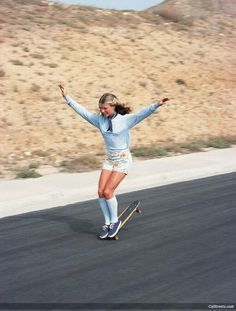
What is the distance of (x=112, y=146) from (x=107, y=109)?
55 centimetres

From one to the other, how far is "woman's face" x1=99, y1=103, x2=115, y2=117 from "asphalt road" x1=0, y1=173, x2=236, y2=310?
71.8 inches

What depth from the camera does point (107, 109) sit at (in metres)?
8.65

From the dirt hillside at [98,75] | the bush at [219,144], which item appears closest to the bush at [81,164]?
the dirt hillside at [98,75]

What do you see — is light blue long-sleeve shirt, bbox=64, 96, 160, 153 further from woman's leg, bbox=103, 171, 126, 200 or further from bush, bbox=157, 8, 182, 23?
bush, bbox=157, 8, 182, 23

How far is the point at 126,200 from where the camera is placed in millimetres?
12172

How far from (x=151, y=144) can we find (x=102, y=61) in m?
7.65

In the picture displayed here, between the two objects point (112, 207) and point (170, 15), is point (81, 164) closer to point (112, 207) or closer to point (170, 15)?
point (112, 207)

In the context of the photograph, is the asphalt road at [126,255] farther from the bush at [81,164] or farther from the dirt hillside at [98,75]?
the dirt hillside at [98,75]

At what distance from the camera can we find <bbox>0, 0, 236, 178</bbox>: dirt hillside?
806 inches

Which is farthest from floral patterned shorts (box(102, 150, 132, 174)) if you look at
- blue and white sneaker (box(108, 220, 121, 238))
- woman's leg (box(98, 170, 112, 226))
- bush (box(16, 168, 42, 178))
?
bush (box(16, 168, 42, 178))

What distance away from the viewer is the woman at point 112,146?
28.5 ft

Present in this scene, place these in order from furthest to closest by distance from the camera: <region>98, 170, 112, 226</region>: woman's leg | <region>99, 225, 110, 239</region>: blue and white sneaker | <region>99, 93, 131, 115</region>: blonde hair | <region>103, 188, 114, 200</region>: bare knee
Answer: <region>99, 225, 110, 239</region>: blue and white sneaker
<region>98, 170, 112, 226</region>: woman's leg
<region>103, 188, 114, 200</region>: bare knee
<region>99, 93, 131, 115</region>: blonde hair

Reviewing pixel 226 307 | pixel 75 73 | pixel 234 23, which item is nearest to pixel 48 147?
pixel 75 73

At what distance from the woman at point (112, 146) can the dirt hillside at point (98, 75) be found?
6.58 m
